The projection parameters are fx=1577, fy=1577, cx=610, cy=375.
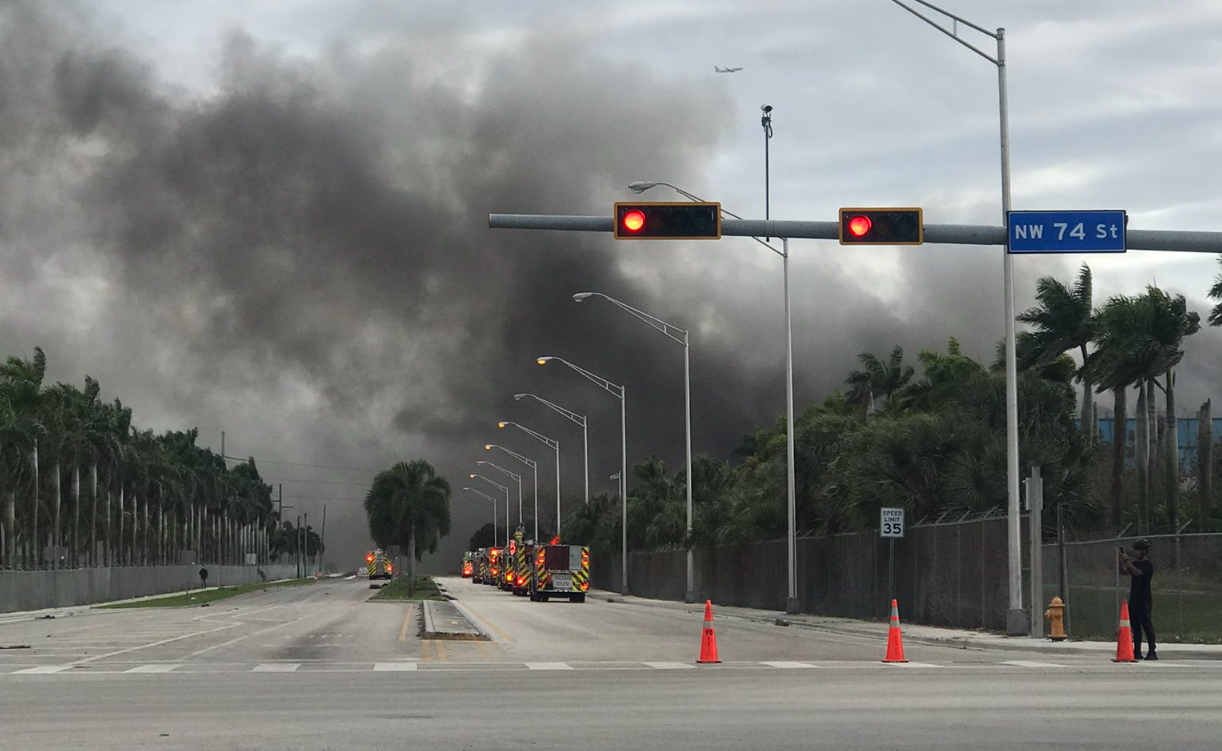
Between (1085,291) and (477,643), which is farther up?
(1085,291)

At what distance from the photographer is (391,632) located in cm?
3472

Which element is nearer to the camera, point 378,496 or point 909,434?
point 909,434

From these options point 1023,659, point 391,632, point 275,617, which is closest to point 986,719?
point 1023,659

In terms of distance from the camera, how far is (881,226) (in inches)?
1006

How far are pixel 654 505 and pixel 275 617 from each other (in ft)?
142

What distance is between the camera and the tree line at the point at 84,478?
3039 inches

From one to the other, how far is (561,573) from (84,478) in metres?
42.3

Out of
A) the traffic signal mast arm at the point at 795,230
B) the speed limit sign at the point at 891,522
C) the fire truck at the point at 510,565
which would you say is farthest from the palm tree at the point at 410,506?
the traffic signal mast arm at the point at 795,230

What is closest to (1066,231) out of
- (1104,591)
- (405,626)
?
(1104,591)

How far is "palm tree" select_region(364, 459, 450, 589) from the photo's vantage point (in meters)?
117

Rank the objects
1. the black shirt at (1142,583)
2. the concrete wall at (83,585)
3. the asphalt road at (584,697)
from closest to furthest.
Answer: the asphalt road at (584,697)
the black shirt at (1142,583)
the concrete wall at (83,585)

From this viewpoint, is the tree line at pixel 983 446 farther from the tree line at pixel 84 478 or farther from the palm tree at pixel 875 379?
the tree line at pixel 84 478

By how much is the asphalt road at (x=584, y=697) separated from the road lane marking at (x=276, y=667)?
5cm

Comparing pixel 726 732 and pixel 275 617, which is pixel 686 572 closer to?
pixel 275 617
